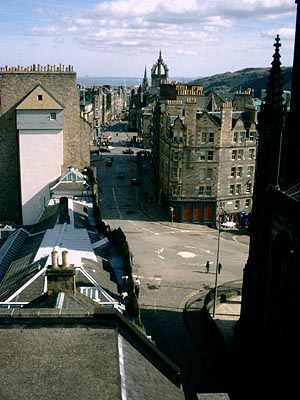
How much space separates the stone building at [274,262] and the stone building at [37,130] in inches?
1151

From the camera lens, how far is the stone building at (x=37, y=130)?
4788cm

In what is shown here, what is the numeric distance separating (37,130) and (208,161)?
1949 centimetres

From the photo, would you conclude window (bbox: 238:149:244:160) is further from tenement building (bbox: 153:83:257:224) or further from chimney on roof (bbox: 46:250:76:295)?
chimney on roof (bbox: 46:250:76:295)

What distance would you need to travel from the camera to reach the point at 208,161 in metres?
54.8

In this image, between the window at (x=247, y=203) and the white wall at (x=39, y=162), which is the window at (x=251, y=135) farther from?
the white wall at (x=39, y=162)

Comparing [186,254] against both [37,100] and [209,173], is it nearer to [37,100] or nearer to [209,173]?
[209,173]

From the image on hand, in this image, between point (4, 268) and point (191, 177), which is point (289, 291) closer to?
point (4, 268)

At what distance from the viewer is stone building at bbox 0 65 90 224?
4788 cm

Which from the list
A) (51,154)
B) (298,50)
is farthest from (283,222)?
(51,154)

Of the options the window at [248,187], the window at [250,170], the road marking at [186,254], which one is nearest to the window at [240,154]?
the window at [250,170]

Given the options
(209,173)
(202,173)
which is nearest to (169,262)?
(202,173)

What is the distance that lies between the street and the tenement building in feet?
9.51

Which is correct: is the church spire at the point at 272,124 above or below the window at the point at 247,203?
above

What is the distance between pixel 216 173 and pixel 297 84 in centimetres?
3292
